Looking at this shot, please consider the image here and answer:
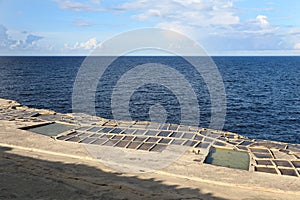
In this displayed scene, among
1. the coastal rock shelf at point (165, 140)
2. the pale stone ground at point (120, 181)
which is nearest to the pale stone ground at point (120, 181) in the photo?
the pale stone ground at point (120, 181)

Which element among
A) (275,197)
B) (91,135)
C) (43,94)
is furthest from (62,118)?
(43,94)

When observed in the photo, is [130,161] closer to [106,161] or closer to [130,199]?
[106,161]

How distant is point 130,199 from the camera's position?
10.2 m

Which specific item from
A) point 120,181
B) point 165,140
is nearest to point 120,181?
point 120,181

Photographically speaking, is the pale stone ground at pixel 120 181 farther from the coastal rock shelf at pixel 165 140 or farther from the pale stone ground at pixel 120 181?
the coastal rock shelf at pixel 165 140

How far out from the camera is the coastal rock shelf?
47.1 ft

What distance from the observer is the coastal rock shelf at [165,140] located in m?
14.4

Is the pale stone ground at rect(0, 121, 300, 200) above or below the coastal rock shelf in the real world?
below

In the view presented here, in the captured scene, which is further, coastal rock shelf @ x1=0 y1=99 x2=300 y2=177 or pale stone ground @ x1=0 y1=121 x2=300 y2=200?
coastal rock shelf @ x1=0 y1=99 x2=300 y2=177

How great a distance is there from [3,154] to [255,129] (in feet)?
83.9

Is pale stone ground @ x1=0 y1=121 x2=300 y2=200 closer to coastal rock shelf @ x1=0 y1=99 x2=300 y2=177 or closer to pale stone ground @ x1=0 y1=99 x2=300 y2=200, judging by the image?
pale stone ground @ x1=0 y1=99 x2=300 y2=200

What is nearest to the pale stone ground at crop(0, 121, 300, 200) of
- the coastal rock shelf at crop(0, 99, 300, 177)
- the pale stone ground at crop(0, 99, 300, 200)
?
the pale stone ground at crop(0, 99, 300, 200)

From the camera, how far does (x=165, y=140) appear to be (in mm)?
17094

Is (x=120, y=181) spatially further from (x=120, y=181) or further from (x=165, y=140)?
(x=165, y=140)
